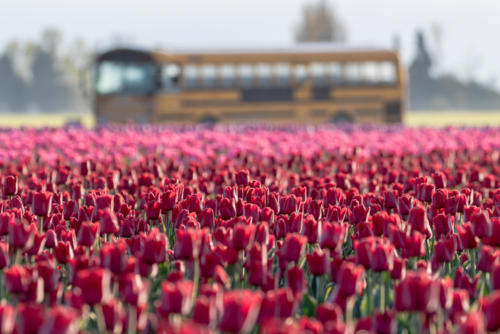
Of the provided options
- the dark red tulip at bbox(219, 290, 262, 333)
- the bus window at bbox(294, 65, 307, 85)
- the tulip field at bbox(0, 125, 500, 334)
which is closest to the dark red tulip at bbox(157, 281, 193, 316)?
the tulip field at bbox(0, 125, 500, 334)

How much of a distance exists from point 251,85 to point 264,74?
23.5 inches

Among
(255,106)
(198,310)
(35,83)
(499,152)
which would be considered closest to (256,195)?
(198,310)

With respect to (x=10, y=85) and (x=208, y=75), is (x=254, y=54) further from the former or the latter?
(x=10, y=85)

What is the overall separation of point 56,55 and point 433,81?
5730cm

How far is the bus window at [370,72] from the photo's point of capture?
27312 mm

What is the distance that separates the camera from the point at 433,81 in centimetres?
8875

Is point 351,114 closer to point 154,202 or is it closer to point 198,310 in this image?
point 154,202

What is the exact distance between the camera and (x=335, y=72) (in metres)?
27.2

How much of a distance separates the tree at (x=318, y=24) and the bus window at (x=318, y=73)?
192ft

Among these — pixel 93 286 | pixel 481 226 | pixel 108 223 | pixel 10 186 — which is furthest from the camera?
pixel 10 186

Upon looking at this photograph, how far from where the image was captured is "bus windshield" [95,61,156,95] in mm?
26188

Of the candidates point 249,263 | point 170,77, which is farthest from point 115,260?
point 170,77

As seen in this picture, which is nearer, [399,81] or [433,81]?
[399,81]

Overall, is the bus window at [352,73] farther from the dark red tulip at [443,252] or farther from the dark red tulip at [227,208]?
the dark red tulip at [443,252]
